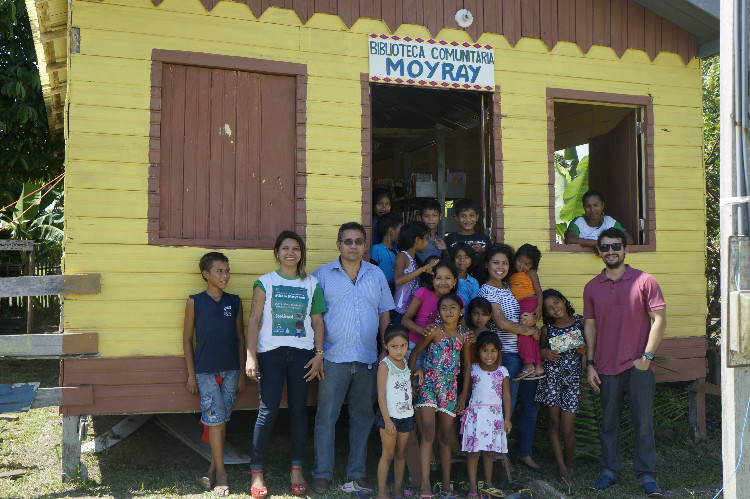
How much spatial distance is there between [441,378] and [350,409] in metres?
0.80

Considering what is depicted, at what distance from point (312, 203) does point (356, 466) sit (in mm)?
2232

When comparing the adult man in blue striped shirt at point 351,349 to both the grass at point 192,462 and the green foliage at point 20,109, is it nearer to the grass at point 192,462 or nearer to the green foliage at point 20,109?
the grass at point 192,462

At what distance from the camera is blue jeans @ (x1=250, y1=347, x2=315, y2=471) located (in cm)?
533

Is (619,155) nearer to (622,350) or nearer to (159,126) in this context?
(622,350)

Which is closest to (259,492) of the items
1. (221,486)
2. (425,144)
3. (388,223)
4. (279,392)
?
(221,486)

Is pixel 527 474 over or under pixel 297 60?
under

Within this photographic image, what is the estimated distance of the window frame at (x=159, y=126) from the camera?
5.69m

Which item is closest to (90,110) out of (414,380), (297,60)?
(297,60)

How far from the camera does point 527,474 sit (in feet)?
19.4

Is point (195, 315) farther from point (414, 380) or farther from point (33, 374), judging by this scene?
point (33, 374)

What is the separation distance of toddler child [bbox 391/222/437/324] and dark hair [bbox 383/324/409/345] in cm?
51

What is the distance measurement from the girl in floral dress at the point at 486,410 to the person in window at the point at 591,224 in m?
2.12

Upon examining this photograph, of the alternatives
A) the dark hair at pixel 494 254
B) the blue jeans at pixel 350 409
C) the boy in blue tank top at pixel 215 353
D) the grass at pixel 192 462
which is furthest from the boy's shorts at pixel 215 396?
the dark hair at pixel 494 254

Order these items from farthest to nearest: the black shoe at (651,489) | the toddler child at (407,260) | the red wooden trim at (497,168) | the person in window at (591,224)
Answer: the person in window at (591,224), the red wooden trim at (497,168), the toddler child at (407,260), the black shoe at (651,489)
